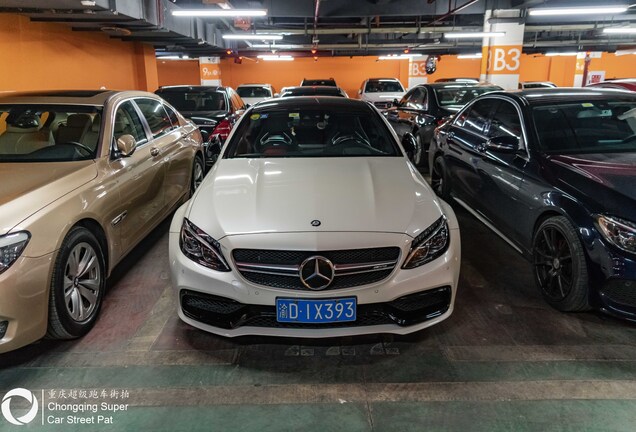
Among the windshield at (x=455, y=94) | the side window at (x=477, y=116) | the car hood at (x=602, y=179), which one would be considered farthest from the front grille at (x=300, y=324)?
the windshield at (x=455, y=94)

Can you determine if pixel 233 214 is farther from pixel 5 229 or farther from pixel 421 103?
pixel 421 103

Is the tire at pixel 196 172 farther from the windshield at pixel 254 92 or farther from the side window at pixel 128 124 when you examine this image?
the windshield at pixel 254 92

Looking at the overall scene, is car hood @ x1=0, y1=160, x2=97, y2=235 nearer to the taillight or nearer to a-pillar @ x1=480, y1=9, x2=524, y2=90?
the taillight

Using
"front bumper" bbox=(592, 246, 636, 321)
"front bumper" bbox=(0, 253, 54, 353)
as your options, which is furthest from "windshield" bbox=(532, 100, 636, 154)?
"front bumper" bbox=(0, 253, 54, 353)

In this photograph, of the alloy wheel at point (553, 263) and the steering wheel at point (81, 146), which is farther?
the steering wheel at point (81, 146)

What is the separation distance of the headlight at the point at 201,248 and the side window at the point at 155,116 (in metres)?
2.03

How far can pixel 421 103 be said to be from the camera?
314 inches

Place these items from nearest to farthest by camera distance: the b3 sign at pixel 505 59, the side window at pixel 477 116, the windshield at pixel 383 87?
the side window at pixel 477 116 < the b3 sign at pixel 505 59 < the windshield at pixel 383 87

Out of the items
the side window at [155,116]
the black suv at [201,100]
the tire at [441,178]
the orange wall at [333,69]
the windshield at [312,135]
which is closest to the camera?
the windshield at [312,135]

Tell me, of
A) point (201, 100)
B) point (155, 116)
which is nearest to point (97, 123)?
point (155, 116)

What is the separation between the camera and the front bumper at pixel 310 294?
2.33 meters

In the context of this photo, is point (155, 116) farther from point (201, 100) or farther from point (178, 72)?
point (178, 72)

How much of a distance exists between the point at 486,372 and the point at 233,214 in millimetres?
1617

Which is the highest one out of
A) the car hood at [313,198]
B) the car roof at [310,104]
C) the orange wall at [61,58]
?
the orange wall at [61,58]
